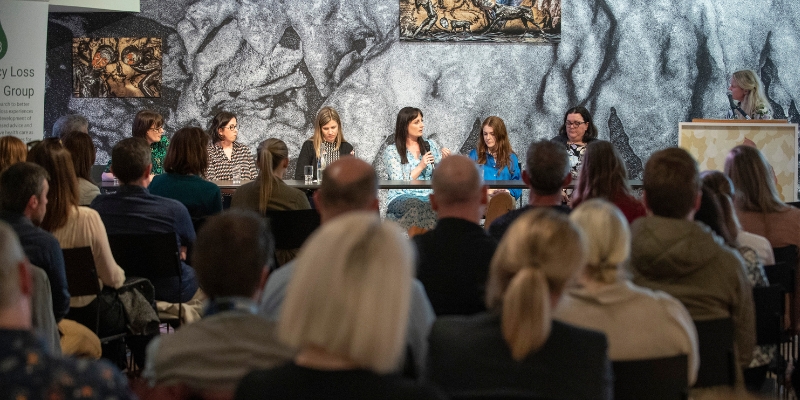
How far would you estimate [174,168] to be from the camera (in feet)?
17.8

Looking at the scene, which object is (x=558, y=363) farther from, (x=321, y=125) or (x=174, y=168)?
(x=321, y=125)

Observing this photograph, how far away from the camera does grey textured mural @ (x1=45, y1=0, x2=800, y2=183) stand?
923 cm

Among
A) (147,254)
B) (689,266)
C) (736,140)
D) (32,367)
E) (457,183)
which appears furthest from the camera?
(736,140)

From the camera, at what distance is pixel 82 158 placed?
5.23m

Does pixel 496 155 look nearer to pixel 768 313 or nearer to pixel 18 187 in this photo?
pixel 768 313

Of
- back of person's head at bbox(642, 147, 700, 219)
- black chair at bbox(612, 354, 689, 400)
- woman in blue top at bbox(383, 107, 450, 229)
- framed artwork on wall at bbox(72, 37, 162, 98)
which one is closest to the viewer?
black chair at bbox(612, 354, 689, 400)

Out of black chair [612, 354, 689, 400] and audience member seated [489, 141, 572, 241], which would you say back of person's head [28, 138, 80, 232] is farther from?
black chair [612, 354, 689, 400]

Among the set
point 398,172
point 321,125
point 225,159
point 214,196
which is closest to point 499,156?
point 398,172

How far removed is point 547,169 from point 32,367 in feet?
8.42

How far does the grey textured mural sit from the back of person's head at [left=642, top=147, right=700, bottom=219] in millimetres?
6388

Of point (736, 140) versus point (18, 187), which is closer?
point (18, 187)

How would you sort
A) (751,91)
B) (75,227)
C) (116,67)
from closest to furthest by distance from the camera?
(75,227) → (751,91) → (116,67)

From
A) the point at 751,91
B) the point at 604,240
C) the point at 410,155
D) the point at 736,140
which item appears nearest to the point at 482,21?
the point at 410,155

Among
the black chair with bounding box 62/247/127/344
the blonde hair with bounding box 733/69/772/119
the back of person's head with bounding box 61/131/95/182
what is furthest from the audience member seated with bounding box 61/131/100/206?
the blonde hair with bounding box 733/69/772/119
